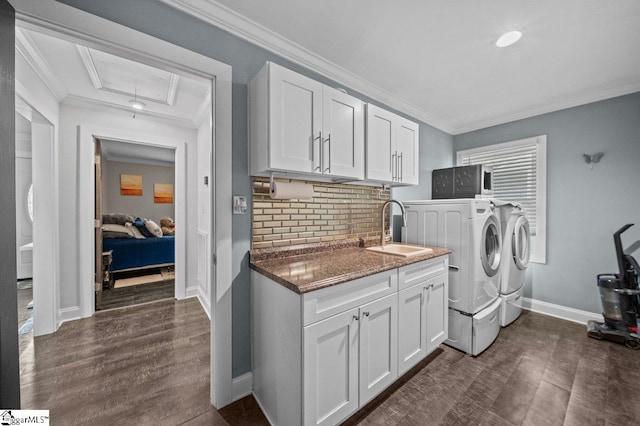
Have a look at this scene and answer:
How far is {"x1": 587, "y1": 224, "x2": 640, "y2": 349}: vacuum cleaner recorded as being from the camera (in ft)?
7.57

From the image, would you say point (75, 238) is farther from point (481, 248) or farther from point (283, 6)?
point (481, 248)

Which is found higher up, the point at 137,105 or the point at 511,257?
the point at 137,105

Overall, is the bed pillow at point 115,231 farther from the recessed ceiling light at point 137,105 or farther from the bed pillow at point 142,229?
the recessed ceiling light at point 137,105

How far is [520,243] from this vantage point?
2789 mm

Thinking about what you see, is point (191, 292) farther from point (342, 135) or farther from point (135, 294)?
point (342, 135)

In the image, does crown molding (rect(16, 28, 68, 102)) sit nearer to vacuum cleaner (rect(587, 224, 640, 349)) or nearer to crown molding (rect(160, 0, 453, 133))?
crown molding (rect(160, 0, 453, 133))

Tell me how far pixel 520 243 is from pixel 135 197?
816 cm

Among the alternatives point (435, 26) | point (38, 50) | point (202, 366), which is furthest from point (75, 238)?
point (435, 26)

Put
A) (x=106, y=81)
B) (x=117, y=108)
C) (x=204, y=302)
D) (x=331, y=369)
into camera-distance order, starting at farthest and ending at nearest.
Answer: (x=204, y=302) < (x=117, y=108) < (x=106, y=81) < (x=331, y=369)

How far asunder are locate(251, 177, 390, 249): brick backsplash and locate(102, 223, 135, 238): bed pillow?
13.0 feet

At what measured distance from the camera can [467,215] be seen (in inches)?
87.7

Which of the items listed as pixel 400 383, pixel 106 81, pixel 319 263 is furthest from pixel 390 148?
pixel 106 81

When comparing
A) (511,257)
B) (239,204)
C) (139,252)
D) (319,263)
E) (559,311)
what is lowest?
(559,311)

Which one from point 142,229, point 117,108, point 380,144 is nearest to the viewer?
point 380,144
